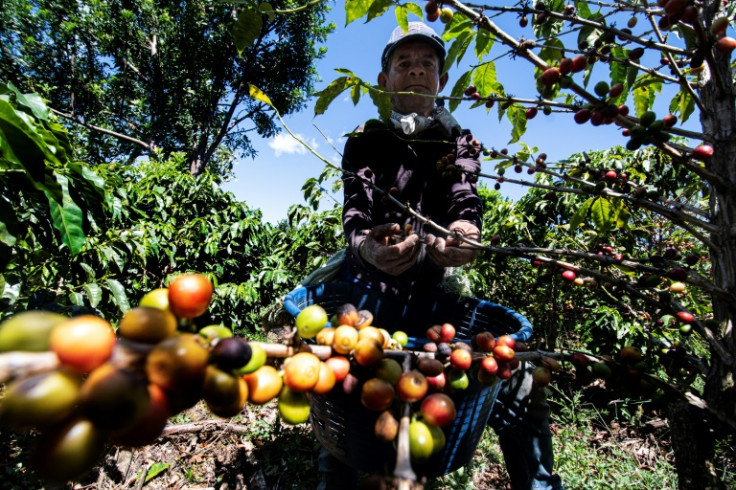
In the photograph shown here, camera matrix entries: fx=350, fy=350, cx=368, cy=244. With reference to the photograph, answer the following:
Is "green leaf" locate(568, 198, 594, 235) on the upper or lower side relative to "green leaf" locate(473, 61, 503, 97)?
lower

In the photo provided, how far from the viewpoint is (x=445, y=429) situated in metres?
1.18

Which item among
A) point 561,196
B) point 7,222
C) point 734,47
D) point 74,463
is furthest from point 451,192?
point 561,196

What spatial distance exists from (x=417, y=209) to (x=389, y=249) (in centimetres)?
55

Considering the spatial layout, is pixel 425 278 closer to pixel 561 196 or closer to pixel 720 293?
pixel 720 293

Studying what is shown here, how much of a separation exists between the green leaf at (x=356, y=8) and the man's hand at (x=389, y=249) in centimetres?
77

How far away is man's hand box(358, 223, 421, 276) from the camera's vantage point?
1496 millimetres

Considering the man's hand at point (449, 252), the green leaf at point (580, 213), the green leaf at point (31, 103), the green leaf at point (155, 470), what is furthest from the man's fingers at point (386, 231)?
the green leaf at point (155, 470)

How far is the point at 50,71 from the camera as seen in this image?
14.7 meters

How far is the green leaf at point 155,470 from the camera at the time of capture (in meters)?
2.22

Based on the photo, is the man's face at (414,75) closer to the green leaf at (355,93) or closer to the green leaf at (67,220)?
the green leaf at (355,93)

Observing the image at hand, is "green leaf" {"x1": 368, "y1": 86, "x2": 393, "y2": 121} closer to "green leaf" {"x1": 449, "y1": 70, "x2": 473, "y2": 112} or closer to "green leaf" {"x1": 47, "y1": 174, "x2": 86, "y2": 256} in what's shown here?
"green leaf" {"x1": 449, "y1": 70, "x2": 473, "y2": 112}

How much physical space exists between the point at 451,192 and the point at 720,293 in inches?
52.6

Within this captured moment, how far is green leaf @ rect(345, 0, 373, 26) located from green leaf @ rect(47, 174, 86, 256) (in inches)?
61.7

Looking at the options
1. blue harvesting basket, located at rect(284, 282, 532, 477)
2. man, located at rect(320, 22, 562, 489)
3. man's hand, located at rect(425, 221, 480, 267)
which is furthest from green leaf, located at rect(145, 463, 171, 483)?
man's hand, located at rect(425, 221, 480, 267)
